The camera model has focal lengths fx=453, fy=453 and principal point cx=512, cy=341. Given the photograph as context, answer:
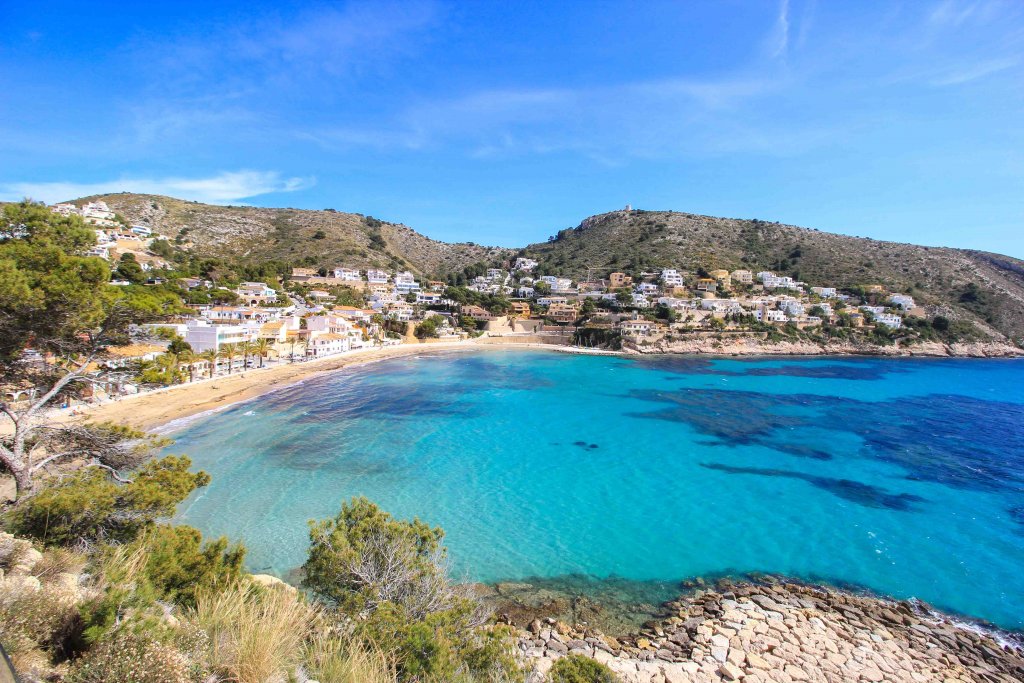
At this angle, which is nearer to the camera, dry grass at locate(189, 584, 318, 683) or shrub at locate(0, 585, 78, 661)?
shrub at locate(0, 585, 78, 661)

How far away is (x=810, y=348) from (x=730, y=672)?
72396 mm

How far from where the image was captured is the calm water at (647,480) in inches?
487

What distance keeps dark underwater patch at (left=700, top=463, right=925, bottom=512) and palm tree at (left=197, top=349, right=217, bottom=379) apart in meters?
34.3

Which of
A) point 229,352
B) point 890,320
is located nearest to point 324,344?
point 229,352

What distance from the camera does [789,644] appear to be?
8.97 metres

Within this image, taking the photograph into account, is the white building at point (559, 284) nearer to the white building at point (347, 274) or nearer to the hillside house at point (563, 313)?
the hillside house at point (563, 313)

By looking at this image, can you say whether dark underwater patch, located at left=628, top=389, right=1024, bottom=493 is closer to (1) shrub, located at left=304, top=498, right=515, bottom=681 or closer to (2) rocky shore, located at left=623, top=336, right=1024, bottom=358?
(1) shrub, located at left=304, top=498, right=515, bottom=681

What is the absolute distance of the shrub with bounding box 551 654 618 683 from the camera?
5.48 metres

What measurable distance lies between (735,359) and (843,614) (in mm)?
55016

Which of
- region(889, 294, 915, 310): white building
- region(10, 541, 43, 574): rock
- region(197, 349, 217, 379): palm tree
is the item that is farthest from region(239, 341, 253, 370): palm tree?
region(889, 294, 915, 310): white building

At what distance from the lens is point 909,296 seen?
3103 inches

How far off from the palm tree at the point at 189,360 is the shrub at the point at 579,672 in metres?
33.8

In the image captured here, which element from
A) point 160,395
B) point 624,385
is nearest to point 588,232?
point 624,385

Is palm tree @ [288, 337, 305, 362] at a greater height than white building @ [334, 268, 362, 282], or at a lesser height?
lesser
